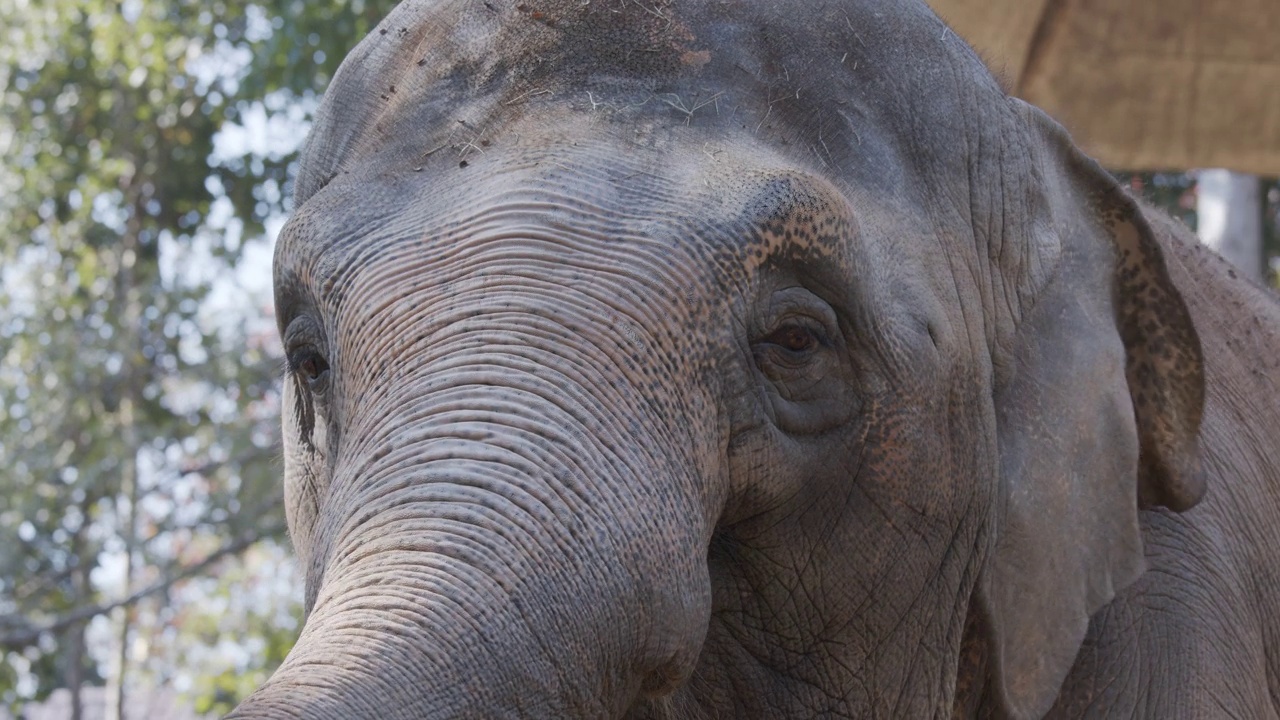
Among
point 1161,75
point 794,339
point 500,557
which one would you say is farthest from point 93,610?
point 500,557

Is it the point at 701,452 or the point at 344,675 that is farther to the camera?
the point at 701,452

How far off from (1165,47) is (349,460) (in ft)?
17.7

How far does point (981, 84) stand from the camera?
297cm

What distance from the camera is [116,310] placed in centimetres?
1156

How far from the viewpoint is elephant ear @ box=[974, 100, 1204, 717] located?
2812 mm

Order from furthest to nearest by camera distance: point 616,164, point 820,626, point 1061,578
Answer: point 1061,578 → point 820,626 → point 616,164

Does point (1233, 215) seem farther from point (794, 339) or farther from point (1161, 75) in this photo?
point (794, 339)

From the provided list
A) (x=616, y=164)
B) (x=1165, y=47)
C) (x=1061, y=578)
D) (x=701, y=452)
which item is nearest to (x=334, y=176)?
(x=616, y=164)

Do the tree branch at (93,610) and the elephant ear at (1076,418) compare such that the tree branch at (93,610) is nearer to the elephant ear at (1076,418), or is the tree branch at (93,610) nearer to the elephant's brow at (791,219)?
the elephant ear at (1076,418)

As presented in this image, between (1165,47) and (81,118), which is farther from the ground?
(1165,47)

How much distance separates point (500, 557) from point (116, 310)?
10.2m

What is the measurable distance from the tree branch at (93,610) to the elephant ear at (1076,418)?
7361 millimetres

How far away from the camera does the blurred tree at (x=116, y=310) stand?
1097cm

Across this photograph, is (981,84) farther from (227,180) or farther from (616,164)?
(227,180)
